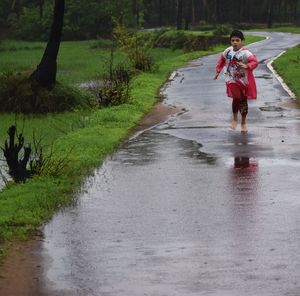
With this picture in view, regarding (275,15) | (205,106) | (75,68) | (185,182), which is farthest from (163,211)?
(275,15)

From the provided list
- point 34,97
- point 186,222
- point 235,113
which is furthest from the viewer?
point 34,97

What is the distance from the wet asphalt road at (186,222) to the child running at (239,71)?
0.73 metres

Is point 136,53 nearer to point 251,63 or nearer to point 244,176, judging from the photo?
point 251,63

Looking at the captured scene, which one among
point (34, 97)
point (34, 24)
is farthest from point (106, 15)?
point (34, 97)

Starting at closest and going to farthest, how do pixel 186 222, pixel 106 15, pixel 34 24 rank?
pixel 186 222 < pixel 106 15 < pixel 34 24

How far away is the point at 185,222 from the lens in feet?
25.2

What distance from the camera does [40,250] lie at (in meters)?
6.86

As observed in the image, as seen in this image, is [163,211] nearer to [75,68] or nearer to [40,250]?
[40,250]

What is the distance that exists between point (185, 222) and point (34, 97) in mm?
14669

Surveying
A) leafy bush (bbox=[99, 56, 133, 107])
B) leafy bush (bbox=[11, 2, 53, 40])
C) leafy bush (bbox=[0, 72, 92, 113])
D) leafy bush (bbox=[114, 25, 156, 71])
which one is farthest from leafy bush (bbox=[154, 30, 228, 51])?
leafy bush (bbox=[99, 56, 133, 107])

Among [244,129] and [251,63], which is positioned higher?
[251,63]

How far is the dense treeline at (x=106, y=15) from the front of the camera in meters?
85.4

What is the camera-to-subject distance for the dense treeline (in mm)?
85375

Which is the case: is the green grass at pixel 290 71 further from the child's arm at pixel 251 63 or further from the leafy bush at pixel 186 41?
the leafy bush at pixel 186 41
